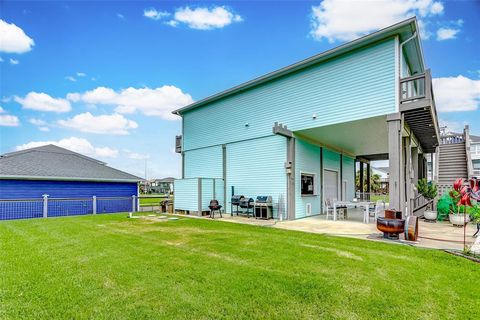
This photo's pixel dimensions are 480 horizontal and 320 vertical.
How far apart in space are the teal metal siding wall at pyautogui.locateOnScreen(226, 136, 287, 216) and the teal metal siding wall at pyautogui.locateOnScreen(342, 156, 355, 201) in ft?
20.2

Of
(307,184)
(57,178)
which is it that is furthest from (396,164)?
(57,178)

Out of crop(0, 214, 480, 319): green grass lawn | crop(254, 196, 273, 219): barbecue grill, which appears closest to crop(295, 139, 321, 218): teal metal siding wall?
crop(254, 196, 273, 219): barbecue grill

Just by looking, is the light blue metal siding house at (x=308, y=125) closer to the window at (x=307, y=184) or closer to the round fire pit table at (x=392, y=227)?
the window at (x=307, y=184)

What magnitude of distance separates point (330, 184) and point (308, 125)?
16.6 ft

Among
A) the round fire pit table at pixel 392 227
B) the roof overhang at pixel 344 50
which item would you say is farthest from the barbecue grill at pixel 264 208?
the roof overhang at pixel 344 50

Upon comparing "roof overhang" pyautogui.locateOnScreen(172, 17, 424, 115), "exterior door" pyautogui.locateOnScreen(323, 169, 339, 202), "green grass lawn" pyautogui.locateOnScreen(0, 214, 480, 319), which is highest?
"roof overhang" pyautogui.locateOnScreen(172, 17, 424, 115)

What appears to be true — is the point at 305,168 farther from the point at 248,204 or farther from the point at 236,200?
the point at 236,200

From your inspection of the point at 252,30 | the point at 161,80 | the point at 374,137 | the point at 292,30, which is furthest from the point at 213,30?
the point at 374,137

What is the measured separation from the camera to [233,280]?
338 centimetres

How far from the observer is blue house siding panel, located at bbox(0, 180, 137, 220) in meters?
12.0

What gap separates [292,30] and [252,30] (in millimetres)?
1828

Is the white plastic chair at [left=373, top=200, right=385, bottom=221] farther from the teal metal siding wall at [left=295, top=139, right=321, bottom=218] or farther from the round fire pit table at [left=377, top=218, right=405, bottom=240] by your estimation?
the round fire pit table at [left=377, top=218, right=405, bottom=240]

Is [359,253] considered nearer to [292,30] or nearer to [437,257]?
[437,257]

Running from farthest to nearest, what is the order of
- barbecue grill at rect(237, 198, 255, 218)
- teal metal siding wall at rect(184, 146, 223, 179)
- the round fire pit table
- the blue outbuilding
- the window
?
teal metal siding wall at rect(184, 146, 223, 179), the blue outbuilding, the window, barbecue grill at rect(237, 198, 255, 218), the round fire pit table
